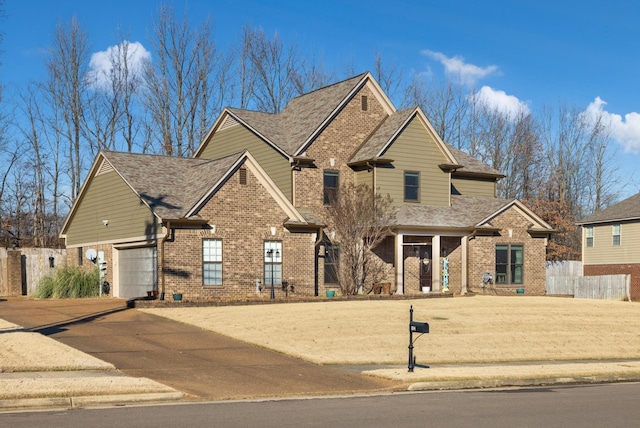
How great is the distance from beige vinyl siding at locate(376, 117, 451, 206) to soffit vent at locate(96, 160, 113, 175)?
1209 centimetres

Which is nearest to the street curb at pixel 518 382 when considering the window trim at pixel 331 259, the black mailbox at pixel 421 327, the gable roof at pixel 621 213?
the black mailbox at pixel 421 327

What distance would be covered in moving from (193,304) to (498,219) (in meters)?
17.1

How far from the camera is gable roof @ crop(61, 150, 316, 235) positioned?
31.6m

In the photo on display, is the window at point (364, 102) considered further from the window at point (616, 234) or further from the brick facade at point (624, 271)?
the window at point (616, 234)

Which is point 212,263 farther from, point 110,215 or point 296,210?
point 110,215

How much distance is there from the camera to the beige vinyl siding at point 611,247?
49438mm

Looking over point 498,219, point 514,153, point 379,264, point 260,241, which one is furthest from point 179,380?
point 514,153

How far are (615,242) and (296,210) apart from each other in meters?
25.8

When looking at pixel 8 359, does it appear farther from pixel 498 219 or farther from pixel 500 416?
pixel 498 219

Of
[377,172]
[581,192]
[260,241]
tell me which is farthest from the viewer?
[581,192]

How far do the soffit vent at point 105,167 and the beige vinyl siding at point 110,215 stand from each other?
0.61ft

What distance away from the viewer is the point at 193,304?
28375mm

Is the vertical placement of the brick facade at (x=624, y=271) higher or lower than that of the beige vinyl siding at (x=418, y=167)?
lower

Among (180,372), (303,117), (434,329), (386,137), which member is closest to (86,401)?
(180,372)
